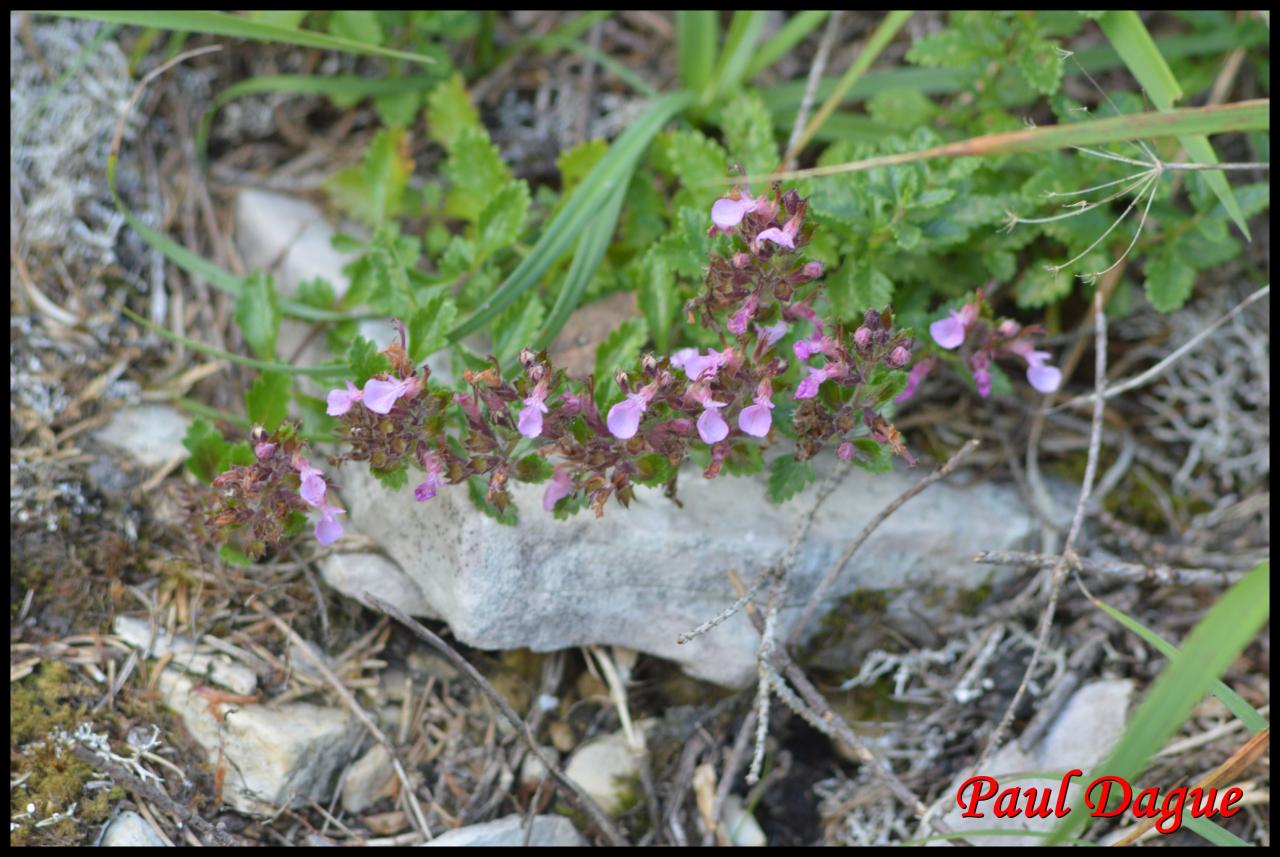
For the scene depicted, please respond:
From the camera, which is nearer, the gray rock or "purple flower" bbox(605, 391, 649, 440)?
"purple flower" bbox(605, 391, 649, 440)

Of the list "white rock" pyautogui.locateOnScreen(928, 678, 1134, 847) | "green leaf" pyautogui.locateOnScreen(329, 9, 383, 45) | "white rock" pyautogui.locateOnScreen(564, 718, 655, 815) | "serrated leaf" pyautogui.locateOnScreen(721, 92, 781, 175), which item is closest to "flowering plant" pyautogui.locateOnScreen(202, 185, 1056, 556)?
"serrated leaf" pyautogui.locateOnScreen(721, 92, 781, 175)

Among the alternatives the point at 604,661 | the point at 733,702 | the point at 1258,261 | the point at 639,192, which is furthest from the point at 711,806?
the point at 1258,261

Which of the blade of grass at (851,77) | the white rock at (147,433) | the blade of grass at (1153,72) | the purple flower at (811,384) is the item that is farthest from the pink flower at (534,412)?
the blade of grass at (1153,72)

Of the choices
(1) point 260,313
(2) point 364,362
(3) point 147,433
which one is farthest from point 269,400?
(3) point 147,433

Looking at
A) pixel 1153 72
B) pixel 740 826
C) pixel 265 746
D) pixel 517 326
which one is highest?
pixel 1153 72

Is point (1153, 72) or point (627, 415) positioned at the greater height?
point (1153, 72)

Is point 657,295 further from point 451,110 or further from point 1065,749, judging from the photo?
point 1065,749

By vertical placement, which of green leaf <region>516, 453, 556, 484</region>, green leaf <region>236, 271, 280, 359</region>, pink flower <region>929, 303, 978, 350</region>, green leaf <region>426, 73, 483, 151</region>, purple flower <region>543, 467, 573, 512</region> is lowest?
Answer: purple flower <region>543, 467, 573, 512</region>

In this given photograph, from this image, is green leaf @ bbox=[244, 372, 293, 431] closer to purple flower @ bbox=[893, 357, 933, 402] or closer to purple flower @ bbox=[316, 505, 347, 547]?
purple flower @ bbox=[316, 505, 347, 547]
